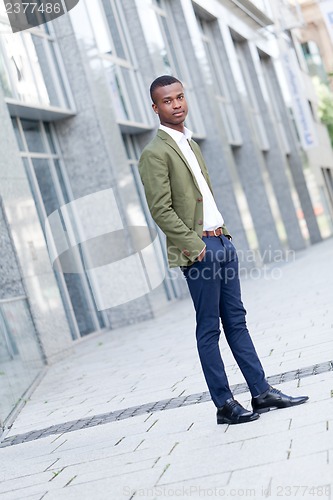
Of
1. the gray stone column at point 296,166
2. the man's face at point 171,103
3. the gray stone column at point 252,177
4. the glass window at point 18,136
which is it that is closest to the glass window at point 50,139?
the glass window at point 18,136

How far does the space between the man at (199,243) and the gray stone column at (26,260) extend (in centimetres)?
701

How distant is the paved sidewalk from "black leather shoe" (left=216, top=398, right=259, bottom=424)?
6cm

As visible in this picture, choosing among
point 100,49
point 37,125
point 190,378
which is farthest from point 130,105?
point 190,378

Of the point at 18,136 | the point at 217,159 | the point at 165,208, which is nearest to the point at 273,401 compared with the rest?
the point at 165,208

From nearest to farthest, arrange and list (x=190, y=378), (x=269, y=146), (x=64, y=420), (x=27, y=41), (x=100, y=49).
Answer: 1. (x=64, y=420)
2. (x=190, y=378)
3. (x=27, y=41)
4. (x=100, y=49)
5. (x=269, y=146)

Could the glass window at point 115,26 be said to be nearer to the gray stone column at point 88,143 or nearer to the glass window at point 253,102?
the gray stone column at point 88,143

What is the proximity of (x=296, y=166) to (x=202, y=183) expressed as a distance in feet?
105

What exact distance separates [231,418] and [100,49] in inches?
536

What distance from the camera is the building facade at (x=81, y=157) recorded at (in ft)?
42.0

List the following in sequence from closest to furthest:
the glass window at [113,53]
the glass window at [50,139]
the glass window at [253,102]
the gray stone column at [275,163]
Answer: the glass window at [50,139], the glass window at [113,53], the glass window at [253,102], the gray stone column at [275,163]

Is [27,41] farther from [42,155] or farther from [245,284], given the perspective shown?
[245,284]

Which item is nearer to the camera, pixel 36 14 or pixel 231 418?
pixel 231 418

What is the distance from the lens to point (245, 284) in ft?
67.9

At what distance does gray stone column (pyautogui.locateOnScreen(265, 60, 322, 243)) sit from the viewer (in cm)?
3712
